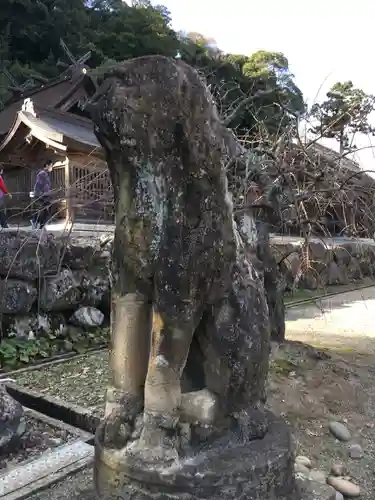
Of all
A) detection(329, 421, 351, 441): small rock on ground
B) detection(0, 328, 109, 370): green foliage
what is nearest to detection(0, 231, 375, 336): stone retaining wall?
detection(0, 328, 109, 370): green foliage

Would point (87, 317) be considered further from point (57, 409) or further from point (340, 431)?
point (340, 431)

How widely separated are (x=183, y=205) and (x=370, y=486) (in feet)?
7.72

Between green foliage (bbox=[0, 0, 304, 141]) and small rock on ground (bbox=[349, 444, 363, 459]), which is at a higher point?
green foliage (bbox=[0, 0, 304, 141])

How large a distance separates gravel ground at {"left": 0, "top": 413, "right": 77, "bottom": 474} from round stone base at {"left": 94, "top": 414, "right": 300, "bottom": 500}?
4.18 ft

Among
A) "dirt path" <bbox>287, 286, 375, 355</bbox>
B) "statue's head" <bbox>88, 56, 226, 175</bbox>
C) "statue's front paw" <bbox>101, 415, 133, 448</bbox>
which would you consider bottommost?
"dirt path" <bbox>287, 286, 375, 355</bbox>

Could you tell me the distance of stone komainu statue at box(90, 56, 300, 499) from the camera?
190 centimetres

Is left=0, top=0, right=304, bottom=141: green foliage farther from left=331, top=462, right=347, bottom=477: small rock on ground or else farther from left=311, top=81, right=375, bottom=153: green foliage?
left=331, top=462, right=347, bottom=477: small rock on ground

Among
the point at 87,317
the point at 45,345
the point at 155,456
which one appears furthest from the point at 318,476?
the point at 87,317

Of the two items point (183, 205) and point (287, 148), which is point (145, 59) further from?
point (287, 148)

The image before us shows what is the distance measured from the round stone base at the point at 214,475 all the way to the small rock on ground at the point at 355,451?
5.16ft

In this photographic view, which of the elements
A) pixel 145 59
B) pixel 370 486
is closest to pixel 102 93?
pixel 145 59

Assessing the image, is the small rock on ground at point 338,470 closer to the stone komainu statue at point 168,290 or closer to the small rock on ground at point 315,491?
the small rock on ground at point 315,491

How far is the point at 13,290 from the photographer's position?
6098 mm

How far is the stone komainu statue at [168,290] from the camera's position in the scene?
6.25 feet
